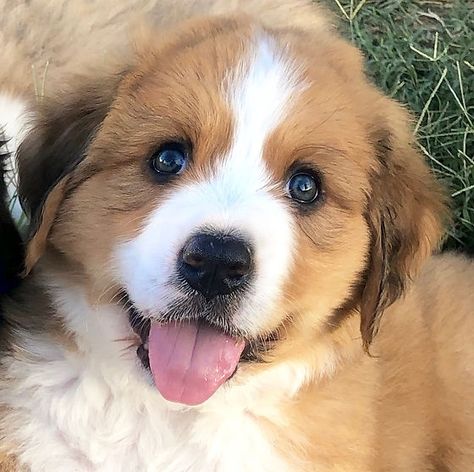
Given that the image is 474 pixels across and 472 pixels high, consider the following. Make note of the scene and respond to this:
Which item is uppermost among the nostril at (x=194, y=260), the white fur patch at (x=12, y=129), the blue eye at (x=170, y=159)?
the blue eye at (x=170, y=159)

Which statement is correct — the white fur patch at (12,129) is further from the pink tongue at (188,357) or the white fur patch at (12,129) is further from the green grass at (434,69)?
the green grass at (434,69)

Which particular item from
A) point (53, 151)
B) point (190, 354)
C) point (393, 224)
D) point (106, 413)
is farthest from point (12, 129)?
point (393, 224)

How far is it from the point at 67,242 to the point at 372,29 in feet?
9.23

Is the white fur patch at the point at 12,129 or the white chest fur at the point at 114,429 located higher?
the white fur patch at the point at 12,129

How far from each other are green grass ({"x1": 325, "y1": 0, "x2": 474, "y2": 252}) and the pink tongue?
2.00 meters

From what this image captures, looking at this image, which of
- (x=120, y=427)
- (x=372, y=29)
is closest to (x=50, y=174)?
(x=120, y=427)

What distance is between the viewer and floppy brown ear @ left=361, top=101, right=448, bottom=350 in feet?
8.55

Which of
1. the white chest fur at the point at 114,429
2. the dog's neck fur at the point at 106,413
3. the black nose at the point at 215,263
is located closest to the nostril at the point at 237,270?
the black nose at the point at 215,263

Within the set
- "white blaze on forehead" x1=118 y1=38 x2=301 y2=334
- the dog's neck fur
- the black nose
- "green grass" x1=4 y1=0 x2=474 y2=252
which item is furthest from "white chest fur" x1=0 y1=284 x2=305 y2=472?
"green grass" x1=4 y1=0 x2=474 y2=252

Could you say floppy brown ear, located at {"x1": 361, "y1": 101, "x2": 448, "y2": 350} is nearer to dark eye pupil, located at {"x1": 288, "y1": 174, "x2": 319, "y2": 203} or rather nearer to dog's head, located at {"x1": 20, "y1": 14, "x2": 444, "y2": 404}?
dog's head, located at {"x1": 20, "y1": 14, "x2": 444, "y2": 404}

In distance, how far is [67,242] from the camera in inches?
99.3

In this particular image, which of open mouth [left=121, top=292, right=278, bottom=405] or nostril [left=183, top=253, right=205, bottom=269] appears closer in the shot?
nostril [left=183, top=253, right=205, bottom=269]

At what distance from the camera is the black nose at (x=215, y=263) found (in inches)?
86.6

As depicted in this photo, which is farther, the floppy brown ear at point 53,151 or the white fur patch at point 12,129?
the white fur patch at point 12,129
